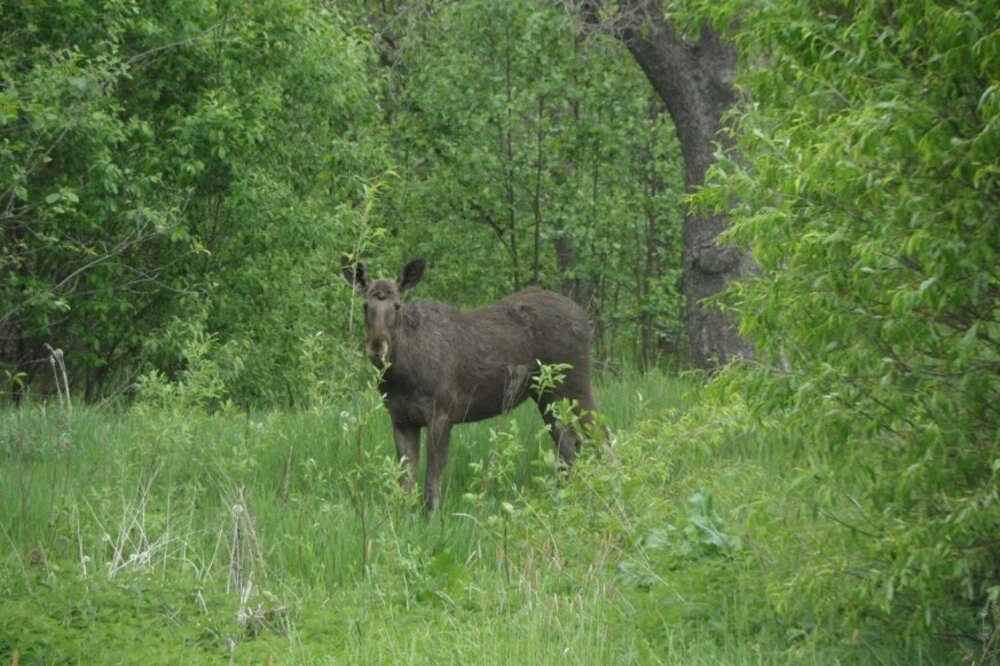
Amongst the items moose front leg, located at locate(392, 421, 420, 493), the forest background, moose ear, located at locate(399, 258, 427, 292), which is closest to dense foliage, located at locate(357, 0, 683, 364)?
the forest background

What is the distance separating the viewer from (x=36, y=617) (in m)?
7.37

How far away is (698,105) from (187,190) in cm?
630

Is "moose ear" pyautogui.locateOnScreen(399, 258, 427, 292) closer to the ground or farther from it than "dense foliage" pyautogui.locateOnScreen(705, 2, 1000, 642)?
closer to the ground

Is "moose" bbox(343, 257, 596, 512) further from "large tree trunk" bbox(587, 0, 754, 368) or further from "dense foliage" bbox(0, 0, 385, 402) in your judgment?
"dense foliage" bbox(0, 0, 385, 402)

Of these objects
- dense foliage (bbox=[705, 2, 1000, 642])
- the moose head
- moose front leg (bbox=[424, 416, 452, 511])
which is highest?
dense foliage (bbox=[705, 2, 1000, 642])

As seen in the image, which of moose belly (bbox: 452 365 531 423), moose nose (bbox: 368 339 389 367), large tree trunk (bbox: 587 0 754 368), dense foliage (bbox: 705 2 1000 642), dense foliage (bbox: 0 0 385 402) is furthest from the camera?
dense foliage (bbox: 0 0 385 402)

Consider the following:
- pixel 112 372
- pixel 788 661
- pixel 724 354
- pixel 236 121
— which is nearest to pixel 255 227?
pixel 236 121

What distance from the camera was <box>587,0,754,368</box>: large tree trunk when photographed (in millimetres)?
14633

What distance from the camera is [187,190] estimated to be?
17.9m

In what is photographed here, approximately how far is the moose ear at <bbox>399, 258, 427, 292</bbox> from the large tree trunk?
10.0 feet

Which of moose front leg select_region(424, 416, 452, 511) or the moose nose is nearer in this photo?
moose front leg select_region(424, 416, 452, 511)

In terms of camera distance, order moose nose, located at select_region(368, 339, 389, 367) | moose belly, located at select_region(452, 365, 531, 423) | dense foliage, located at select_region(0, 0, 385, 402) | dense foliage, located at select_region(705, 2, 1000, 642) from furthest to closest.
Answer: dense foliage, located at select_region(0, 0, 385, 402) → moose belly, located at select_region(452, 365, 531, 423) → moose nose, located at select_region(368, 339, 389, 367) → dense foliage, located at select_region(705, 2, 1000, 642)

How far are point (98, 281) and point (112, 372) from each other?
3.04m

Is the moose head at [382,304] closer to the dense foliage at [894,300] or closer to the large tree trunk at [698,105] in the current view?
the large tree trunk at [698,105]
